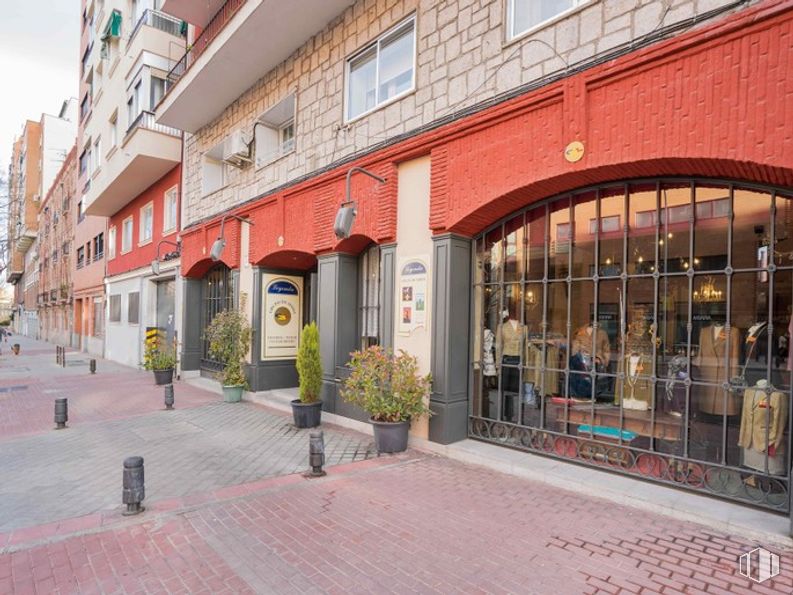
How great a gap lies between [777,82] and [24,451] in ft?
33.6

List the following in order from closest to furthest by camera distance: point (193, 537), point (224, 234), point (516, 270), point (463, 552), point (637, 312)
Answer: point (463, 552) → point (193, 537) → point (637, 312) → point (516, 270) → point (224, 234)

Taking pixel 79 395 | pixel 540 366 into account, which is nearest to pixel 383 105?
pixel 540 366

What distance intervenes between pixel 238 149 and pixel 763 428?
11599mm

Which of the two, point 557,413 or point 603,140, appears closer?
point 603,140

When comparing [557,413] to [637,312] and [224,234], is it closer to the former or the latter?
[637,312]

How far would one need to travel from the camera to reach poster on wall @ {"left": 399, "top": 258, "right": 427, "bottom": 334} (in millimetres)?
7109

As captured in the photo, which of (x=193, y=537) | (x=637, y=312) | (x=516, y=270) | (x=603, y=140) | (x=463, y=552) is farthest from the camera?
(x=516, y=270)

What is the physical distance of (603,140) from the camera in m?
5.13

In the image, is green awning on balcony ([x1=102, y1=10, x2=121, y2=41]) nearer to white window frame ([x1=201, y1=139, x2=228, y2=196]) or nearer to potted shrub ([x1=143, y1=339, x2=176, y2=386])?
white window frame ([x1=201, y1=139, x2=228, y2=196])

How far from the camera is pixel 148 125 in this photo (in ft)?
51.0

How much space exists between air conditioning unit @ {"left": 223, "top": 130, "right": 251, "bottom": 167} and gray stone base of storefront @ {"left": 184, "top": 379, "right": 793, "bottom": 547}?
862cm

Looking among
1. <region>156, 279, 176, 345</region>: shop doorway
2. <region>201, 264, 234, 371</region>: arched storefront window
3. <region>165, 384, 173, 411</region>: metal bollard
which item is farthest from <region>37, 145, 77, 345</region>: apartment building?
<region>165, 384, 173, 411</region>: metal bollard

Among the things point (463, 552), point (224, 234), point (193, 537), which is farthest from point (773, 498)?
point (224, 234)

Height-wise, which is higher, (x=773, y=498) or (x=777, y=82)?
(x=777, y=82)
